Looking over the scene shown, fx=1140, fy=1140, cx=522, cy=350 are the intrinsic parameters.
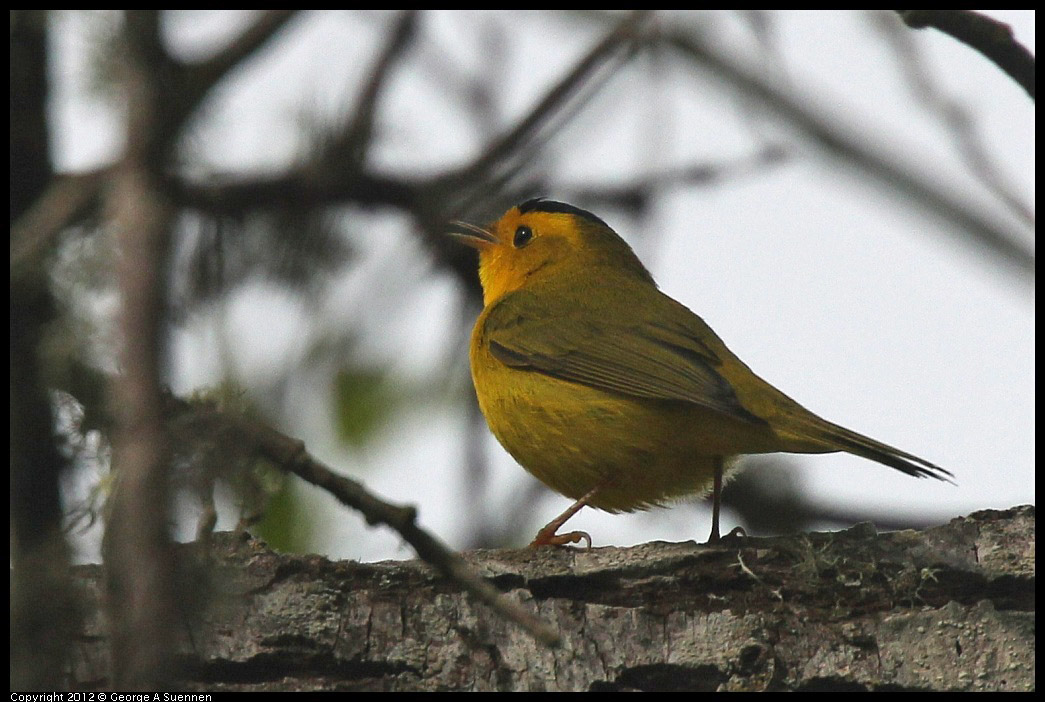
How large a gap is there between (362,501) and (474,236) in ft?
15.2

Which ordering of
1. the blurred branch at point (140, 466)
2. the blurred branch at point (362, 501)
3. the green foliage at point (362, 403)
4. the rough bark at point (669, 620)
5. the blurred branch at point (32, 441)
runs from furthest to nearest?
the green foliage at point (362, 403), the rough bark at point (669, 620), the blurred branch at point (32, 441), the blurred branch at point (362, 501), the blurred branch at point (140, 466)

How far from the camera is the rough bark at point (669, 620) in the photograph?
3.42m

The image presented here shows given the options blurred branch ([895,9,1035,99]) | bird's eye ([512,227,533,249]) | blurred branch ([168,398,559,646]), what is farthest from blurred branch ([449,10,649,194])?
blurred branch ([168,398,559,646])

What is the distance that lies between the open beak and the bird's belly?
1.58 meters

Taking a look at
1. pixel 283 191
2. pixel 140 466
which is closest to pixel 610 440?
A: pixel 283 191

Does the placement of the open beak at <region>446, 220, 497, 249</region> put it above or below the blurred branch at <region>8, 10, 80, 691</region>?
above

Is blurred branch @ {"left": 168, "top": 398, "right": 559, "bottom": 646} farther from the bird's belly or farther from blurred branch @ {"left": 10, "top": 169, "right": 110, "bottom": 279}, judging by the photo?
the bird's belly

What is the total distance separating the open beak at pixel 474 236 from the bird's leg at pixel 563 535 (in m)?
2.07

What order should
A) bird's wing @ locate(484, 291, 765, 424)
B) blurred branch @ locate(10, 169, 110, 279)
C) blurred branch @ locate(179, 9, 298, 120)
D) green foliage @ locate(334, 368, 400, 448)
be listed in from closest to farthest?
blurred branch @ locate(10, 169, 110, 279) → blurred branch @ locate(179, 9, 298, 120) → bird's wing @ locate(484, 291, 765, 424) → green foliage @ locate(334, 368, 400, 448)

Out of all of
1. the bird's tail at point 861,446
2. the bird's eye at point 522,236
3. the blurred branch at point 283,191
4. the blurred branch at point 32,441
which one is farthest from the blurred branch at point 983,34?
the bird's eye at point 522,236

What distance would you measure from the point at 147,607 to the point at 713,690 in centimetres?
230

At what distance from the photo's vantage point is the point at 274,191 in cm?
474

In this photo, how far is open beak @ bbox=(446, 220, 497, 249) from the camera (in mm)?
6457

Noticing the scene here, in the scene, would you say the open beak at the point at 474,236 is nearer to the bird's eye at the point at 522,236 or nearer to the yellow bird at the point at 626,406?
the bird's eye at the point at 522,236
